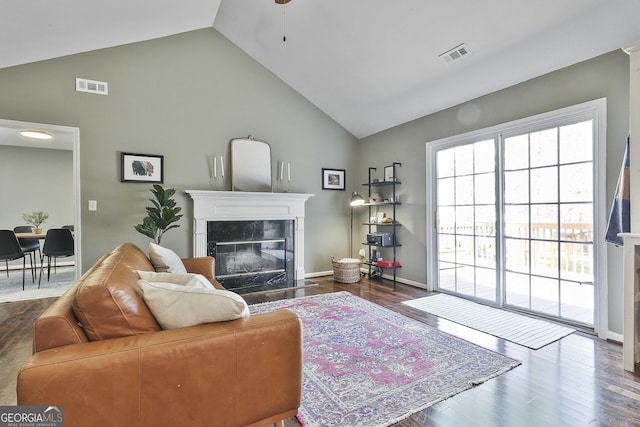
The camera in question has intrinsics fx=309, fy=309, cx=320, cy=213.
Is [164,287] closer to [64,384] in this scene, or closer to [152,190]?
[64,384]

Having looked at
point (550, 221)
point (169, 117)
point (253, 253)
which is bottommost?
point (253, 253)

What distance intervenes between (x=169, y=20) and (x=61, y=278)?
14.2 ft

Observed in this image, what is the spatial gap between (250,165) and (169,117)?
1.22 metres

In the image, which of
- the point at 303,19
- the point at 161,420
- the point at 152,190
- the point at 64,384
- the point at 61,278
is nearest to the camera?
the point at 64,384

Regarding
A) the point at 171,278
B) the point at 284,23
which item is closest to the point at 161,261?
the point at 171,278

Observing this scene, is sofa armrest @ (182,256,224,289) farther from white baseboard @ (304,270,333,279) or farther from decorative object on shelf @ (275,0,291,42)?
decorative object on shelf @ (275,0,291,42)

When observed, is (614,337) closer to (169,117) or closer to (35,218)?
(169,117)

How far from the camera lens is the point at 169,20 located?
3686 millimetres

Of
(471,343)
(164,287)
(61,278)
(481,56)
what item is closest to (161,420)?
(164,287)

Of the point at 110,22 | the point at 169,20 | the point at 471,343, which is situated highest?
the point at 169,20

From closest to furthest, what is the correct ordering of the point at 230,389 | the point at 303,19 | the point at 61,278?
the point at 230,389 < the point at 303,19 < the point at 61,278

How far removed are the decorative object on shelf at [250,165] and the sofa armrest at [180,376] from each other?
11.2 ft

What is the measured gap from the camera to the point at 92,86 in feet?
12.3

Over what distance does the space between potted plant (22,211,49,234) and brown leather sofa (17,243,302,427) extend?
17.2 feet
